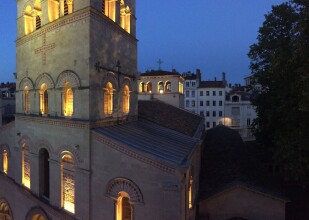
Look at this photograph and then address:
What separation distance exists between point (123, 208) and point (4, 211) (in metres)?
10.9

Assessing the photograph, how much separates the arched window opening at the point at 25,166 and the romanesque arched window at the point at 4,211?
94.0 inches

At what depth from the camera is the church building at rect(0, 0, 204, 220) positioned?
9711 millimetres

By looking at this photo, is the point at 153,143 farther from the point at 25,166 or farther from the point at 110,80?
the point at 25,166

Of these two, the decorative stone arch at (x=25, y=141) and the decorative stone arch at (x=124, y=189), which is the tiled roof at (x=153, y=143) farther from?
the decorative stone arch at (x=25, y=141)

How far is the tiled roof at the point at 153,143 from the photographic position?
9.86m

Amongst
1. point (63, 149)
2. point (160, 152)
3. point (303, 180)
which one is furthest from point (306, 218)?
point (63, 149)

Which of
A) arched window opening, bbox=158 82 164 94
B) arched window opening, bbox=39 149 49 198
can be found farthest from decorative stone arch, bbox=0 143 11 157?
arched window opening, bbox=158 82 164 94

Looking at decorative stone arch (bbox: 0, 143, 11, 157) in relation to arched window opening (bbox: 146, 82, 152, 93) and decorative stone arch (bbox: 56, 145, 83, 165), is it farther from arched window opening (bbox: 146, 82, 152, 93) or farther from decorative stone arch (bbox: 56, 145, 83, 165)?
arched window opening (bbox: 146, 82, 152, 93)

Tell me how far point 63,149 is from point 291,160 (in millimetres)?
11809

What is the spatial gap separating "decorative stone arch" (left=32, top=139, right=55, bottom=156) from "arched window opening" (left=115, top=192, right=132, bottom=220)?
4555 millimetres

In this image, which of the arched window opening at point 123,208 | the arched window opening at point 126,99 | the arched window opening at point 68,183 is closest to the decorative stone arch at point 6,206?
the arched window opening at point 68,183

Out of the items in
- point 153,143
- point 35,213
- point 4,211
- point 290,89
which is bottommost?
point 4,211

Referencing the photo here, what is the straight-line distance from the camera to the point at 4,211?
1642 centimetres

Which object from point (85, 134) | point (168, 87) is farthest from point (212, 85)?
point (85, 134)
